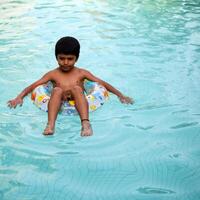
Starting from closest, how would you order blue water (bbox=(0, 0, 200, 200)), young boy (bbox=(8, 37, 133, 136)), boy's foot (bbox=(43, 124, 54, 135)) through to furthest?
blue water (bbox=(0, 0, 200, 200)), boy's foot (bbox=(43, 124, 54, 135)), young boy (bbox=(8, 37, 133, 136))

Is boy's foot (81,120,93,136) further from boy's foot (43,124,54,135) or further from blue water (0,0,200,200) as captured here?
boy's foot (43,124,54,135)

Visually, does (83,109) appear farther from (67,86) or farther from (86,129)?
(67,86)

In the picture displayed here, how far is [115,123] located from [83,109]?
0.52 metres

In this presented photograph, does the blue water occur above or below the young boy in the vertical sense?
below

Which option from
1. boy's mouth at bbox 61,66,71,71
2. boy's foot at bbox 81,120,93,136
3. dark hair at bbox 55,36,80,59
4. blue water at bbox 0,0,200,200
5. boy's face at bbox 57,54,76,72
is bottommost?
blue water at bbox 0,0,200,200

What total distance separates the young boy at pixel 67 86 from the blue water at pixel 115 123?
0.54ft

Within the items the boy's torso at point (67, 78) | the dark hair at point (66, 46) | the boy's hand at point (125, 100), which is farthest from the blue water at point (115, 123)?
the dark hair at point (66, 46)

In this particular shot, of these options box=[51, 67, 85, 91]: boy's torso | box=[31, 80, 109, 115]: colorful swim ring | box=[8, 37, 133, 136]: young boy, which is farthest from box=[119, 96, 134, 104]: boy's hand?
box=[51, 67, 85, 91]: boy's torso

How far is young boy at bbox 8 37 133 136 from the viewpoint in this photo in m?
4.05

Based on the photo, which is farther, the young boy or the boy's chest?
the boy's chest

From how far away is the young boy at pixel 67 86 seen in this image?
4.05 meters

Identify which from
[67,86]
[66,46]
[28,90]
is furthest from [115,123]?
[28,90]

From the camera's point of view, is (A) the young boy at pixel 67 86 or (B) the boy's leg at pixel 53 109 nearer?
(B) the boy's leg at pixel 53 109

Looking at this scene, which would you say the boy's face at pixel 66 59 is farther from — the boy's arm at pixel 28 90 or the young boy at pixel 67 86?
the boy's arm at pixel 28 90
